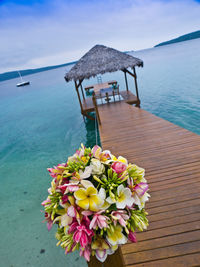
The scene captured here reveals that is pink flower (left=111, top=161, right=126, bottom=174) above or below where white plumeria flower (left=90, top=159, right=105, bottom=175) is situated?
below

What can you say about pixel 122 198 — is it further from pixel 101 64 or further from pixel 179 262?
pixel 101 64

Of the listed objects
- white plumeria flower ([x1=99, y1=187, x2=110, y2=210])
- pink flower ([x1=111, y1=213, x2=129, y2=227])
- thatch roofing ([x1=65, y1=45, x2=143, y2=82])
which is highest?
thatch roofing ([x1=65, y1=45, x2=143, y2=82])

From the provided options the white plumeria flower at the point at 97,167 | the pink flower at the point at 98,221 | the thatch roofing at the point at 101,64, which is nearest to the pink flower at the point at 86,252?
the pink flower at the point at 98,221

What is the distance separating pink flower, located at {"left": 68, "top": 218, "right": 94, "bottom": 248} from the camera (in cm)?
70

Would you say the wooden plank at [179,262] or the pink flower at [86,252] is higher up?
the pink flower at [86,252]

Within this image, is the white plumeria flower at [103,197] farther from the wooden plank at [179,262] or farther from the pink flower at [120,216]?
the wooden plank at [179,262]

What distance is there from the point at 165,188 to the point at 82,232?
7.39 ft

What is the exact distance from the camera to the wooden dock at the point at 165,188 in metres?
1.72

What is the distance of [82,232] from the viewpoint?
0.71 metres

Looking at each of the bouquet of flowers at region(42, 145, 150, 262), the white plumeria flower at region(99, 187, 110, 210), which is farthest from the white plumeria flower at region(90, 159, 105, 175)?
the white plumeria flower at region(99, 187, 110, 210)

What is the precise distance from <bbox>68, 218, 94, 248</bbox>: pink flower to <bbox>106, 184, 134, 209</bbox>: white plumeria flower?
A: 152mm

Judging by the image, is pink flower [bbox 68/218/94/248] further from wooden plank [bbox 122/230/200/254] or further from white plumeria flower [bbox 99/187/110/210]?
wooden plank [bbox 122/230/200/254]

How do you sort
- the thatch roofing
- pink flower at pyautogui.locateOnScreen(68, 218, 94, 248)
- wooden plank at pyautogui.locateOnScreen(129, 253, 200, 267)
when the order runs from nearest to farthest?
pink flower at pyautogui.locateOnScreen(68, 218, 94, 248), wooden plank at pyautogui.locateOnScreen(129, 253, 200, 267), the thatch roofing

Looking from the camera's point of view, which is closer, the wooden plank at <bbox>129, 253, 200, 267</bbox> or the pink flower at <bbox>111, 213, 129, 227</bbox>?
the pink flower at <bbox>111, 213, 129, 227</bbox>
